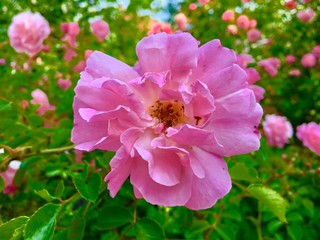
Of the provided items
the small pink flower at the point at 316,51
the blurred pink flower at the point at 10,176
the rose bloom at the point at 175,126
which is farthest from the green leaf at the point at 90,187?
the small pink flower at the point at 316,51

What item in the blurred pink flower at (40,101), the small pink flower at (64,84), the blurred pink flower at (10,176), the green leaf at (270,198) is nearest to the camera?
the green leaf at (270,198)

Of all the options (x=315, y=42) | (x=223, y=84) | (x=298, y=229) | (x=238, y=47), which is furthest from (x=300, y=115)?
(x=223, y=84)

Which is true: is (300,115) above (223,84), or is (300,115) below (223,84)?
below

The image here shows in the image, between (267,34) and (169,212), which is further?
(267,34)

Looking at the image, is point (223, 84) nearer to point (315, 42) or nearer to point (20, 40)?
point (20, 40)

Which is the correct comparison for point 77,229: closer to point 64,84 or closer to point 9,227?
point 9,227

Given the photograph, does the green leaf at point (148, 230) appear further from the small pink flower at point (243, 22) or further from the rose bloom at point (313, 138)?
the small pink flower at point (243, 22)
